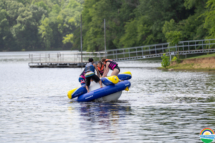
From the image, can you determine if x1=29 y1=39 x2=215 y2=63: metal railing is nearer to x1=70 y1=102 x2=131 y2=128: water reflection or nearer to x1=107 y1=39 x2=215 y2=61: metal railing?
x1=107 y1=39 x2=215 y2=61: metal railing

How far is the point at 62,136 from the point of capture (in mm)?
11367

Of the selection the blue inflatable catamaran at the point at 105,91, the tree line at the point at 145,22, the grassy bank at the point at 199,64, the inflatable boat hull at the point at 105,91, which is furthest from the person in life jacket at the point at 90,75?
the tree line at the point at 145,22

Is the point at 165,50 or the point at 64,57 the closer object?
the point at 64,57

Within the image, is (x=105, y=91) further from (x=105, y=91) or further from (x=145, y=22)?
(x=145, y=22)

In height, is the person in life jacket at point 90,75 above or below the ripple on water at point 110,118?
above

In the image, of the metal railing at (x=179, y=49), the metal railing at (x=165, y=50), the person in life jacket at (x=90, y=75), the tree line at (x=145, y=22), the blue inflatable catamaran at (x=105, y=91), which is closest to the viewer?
the blue inflatable catamaran at (x=105, y=91)

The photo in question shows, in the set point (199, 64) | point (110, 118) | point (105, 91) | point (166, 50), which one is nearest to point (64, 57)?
point (166, 50)

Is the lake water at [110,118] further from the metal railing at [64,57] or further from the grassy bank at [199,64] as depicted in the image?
the metal railing at [64,57]

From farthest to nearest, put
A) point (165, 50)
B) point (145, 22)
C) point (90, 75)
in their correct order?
1. point (145, 22)
2. point (165, 50)
3. point (90, 75)

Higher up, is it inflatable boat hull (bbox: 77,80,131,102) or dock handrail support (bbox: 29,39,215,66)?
dock handrail support (bbox: 29,39,215,66)

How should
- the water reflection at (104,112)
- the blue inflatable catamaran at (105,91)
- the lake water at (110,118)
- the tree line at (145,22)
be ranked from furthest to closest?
the tree line at (145,22)
the blue inflatable catamaran at (105,91)
the water reflection at (104,112)
the lake water at (110,118)

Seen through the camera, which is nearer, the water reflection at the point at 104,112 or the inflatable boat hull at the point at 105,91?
the water reflection at the point at 104,112

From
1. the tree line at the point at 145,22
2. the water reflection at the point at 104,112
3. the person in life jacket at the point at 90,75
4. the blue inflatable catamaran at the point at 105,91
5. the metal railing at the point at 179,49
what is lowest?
the water reflection at the point at 104,112

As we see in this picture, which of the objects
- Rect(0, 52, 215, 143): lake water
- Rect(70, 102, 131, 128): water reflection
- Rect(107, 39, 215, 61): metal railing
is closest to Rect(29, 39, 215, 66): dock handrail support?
Rect(107, 39, 215, 61): metal railing
